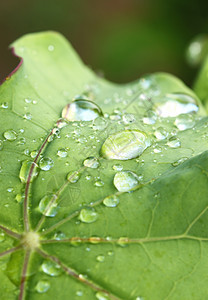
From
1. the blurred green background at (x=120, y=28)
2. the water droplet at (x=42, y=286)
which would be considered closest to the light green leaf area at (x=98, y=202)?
the water droplet at (x=42, y=286)

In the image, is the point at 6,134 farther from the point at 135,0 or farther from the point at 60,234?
the point at 135,0

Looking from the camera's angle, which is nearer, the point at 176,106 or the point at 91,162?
the point at 91,162

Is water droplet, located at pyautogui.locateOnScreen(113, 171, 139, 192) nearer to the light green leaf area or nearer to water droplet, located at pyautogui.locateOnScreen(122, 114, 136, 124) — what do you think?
the light green leaf area

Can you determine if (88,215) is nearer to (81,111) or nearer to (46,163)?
(46,163)

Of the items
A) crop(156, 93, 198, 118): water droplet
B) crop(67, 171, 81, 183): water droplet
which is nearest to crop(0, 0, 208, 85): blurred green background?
crop(156, 93, 198, 118): water droplet

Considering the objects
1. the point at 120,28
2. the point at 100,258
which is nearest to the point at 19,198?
the point at 100,258
